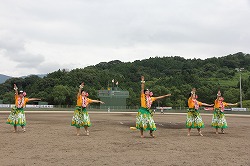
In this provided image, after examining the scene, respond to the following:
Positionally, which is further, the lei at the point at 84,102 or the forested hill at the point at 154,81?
the forested hill at the point at 154,81

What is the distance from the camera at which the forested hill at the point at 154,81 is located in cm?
9506

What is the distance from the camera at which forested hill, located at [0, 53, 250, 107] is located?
95062 millimetres

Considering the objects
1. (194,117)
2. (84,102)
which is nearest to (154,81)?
(194,117)

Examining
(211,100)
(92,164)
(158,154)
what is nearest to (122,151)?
(158,154)

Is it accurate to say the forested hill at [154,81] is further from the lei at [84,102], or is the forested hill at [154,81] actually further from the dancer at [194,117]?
the lei at [84,102]

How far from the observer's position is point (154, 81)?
131625 millimetres

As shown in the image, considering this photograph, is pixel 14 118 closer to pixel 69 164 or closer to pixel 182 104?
pixel 69 164

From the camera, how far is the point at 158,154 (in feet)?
34.7

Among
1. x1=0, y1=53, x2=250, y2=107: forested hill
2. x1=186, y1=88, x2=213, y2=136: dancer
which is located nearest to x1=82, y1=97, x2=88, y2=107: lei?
x1=186, y1=88, x2=213, y2=136: dancer

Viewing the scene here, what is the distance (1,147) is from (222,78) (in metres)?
141

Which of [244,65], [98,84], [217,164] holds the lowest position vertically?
[217,164]

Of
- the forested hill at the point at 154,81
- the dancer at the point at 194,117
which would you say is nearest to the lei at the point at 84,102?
the dancer at the point at 194,117

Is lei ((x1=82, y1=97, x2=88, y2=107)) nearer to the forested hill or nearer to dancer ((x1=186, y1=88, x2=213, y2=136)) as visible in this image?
dancer ((x1=186, y1=88, x2=213, y2=136))

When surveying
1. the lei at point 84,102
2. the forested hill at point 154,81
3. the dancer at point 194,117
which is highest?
the forested hill at point 154,81
